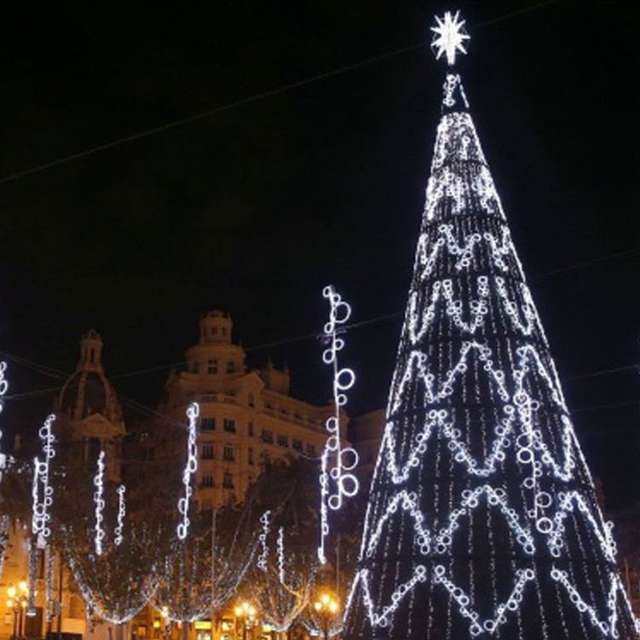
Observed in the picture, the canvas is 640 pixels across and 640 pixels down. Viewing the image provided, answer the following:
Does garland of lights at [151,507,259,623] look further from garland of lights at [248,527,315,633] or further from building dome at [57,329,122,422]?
building dome at [57,329,122,422]

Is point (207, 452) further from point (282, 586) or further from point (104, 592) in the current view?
point (104, 592)

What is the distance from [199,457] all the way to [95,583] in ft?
101

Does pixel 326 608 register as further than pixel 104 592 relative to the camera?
No

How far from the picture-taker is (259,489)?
1788 inches

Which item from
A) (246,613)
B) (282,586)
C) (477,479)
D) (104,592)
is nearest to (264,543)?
(282,586)

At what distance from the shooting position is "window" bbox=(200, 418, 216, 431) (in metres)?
68.9

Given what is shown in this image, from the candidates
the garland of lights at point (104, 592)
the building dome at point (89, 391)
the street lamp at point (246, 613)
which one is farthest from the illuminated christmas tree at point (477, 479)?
the building dome at point (89, 391)

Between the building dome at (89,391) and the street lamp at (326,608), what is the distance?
87.6 feet

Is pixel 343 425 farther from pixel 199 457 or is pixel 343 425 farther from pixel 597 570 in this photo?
pixel 597 570

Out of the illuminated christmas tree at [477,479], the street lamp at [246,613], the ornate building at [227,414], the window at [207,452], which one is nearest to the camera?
the illuminated christmas tree at [477,479]

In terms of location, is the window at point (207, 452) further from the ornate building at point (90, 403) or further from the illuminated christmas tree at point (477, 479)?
the illuminated christmas tree at point (477, 479)

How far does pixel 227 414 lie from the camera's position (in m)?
70.0

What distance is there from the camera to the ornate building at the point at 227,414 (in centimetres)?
6756

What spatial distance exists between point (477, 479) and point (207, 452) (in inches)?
2112
